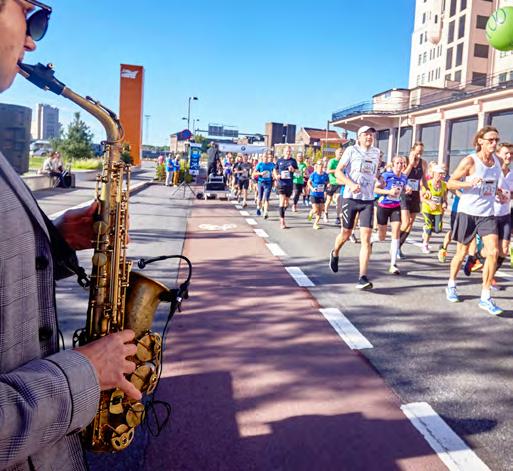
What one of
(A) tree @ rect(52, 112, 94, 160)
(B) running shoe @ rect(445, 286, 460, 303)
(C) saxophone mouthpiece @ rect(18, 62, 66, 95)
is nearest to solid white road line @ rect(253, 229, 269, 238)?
(B) running shoe @ rect(445, 286, 460, 303)

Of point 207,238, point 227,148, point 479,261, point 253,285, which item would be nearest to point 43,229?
point 253,285

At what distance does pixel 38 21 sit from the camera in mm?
1346

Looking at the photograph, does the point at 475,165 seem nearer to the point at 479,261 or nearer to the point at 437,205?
the point at 479,261

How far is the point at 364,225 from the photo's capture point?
662 cm

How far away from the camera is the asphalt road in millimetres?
3283

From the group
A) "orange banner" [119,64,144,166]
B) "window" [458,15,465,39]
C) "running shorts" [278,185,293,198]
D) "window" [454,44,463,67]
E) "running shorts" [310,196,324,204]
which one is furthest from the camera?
"window" [454,44,463,67]

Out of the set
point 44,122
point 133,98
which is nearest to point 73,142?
point 133,98

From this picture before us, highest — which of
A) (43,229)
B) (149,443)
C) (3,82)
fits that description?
(3,82)

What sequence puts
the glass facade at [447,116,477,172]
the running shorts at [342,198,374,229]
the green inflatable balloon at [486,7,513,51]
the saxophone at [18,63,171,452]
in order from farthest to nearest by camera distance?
the glass facade at [447,116,477,172] → the green inflatable balloon at [486,7,513,51] → the running shorts at [342,198,374,229] → the saxophone at [18,63,171,452]

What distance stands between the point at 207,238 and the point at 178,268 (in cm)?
337

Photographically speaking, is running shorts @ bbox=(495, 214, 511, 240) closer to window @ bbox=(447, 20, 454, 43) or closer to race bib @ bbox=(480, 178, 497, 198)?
race bib @ bbox=(480, 178, 497, 198)

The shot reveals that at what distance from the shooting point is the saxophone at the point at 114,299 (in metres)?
1.68

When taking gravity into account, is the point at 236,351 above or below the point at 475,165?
below

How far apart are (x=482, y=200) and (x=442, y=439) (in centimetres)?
364
